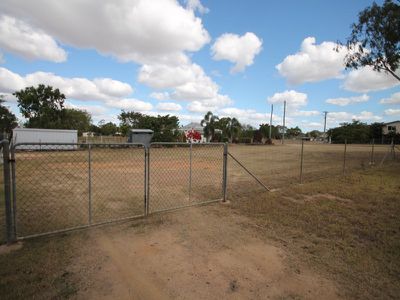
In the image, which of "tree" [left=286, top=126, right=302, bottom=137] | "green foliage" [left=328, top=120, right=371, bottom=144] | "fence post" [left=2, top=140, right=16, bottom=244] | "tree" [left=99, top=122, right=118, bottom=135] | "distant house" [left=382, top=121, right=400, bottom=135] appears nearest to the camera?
"fence post" [left=2, top=140, right=16, bottom=244]

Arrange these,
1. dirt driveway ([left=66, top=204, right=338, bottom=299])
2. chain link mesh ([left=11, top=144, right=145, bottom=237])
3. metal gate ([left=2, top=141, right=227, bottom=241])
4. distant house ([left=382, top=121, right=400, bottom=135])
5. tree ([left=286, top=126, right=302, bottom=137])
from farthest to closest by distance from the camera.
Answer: tree ([left=286, top=126, right=302, bottom=137])
distant house ([left=382, top=121, right=400, bottom=135])
chain link mesh ([left=11, top=144, right=145, bottom=237])
metal gate ([left=2, top=141, right=227, bottom=241])
dirt driveway ([left=66, top=204, right=338, bottom=299])

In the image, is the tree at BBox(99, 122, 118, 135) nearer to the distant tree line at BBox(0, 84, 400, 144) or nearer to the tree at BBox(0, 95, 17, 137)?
the distant tree line at BBox(0, 84, 400, 144)

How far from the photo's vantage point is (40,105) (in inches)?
1544

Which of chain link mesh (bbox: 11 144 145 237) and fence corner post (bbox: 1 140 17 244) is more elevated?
fence corner post (bbox: 1 140 17 244)

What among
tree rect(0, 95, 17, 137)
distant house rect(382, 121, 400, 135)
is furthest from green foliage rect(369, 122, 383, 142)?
tree rect(0, 95, 17, 137)

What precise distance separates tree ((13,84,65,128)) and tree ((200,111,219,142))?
24.5 m

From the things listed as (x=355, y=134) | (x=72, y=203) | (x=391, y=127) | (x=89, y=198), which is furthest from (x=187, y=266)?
(x=391, y=127)

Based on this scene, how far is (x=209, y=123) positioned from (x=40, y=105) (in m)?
27.7

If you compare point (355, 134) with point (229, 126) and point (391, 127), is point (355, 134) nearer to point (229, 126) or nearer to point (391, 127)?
point (391, 127)

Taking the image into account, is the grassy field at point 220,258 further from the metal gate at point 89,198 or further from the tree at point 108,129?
the tree at point 108,129

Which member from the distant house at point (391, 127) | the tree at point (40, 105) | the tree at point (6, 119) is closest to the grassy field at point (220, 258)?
the tree at point (40, 105)

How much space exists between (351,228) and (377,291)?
205cm

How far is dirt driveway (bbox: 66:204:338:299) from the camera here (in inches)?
107

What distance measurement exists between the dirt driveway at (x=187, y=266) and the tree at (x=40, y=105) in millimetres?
41292
